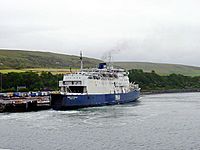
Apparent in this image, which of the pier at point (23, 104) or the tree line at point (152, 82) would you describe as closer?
the pier at point (23, 104)

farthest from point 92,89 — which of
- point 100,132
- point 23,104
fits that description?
point 100,132

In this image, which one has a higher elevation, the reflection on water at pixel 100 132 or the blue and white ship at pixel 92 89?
the blue and white ship at pixel 92 89

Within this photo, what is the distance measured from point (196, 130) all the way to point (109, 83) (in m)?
39.7

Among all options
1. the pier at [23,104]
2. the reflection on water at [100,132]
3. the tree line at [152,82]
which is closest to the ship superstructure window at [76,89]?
the pier at [23,104]

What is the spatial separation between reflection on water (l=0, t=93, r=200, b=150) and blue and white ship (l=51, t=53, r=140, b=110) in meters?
7.63

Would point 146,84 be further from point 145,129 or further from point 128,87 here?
point 145,129

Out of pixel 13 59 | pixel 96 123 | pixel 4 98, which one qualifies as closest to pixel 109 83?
pixel 4 98

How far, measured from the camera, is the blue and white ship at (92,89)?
72.3 m

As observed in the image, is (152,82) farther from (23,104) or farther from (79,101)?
(23,104)

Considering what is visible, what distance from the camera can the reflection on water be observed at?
1569 inches

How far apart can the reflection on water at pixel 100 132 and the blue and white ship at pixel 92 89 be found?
7.63 metres

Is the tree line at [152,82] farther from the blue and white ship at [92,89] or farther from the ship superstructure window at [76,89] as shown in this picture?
the ship superstructure window at [76,89]

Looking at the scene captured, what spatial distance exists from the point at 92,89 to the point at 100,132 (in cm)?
3103

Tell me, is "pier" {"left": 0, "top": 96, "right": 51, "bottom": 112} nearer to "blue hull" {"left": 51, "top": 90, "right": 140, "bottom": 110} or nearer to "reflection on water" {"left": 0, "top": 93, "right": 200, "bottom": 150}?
"blue hull" {"left": 51, "top": 90, "right": 140, "bottom": 110}
